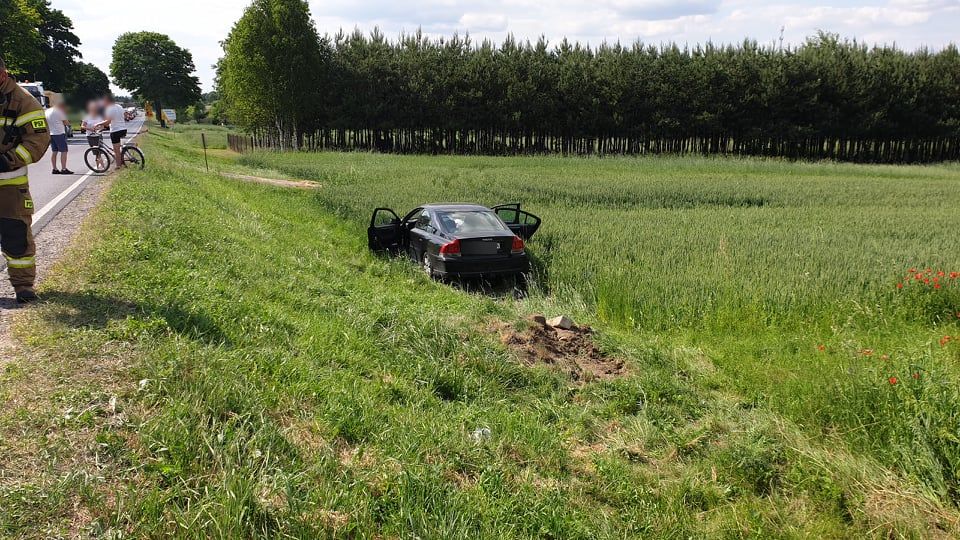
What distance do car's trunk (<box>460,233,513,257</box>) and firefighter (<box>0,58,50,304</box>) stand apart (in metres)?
5.96

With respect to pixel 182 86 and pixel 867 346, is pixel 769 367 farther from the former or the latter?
pixel 182 86

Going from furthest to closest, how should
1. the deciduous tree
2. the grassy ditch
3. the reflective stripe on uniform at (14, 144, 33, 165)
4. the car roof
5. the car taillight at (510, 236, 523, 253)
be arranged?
the deciduous tree, the car roof, the car taillight at (510, 236, 523, 253), the reflective stripe on uniform at (14, 144, 33, 165), the grassy ditch

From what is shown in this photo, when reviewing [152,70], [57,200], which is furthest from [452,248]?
[152,70]

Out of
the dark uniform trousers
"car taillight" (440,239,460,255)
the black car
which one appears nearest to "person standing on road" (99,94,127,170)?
the black car

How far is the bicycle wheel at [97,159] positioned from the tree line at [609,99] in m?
29.4

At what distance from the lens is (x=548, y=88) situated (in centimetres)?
4650

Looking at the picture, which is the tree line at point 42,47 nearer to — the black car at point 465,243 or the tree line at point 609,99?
the tree line at point 609,99

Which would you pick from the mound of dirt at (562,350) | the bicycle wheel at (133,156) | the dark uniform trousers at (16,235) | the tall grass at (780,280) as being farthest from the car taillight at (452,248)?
the bicycle wheel at (133,156)

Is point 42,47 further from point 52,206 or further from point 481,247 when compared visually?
point 481,247

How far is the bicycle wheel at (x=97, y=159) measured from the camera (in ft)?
51.0

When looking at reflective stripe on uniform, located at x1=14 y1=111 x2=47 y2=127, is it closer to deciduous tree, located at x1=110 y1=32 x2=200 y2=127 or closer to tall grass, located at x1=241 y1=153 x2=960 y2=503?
tall grass, located at x1=241 y1=153 x2=960 y2=503

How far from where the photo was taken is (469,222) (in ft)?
35.6

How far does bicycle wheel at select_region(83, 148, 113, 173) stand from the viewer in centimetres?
1554

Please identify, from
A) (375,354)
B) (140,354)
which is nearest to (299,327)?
(375,354)
